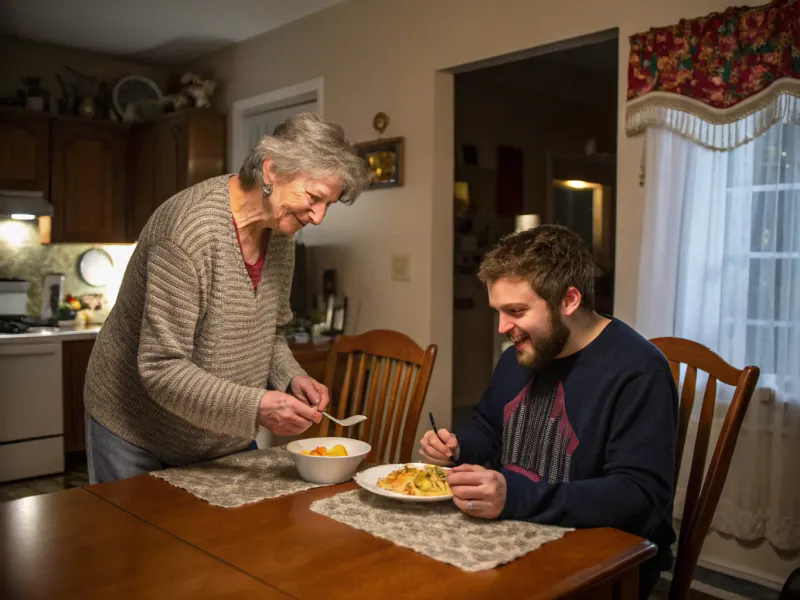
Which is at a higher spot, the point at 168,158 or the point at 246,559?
the point at 168,158

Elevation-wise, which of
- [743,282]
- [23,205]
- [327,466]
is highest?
[23,205]

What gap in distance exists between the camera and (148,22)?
419cm

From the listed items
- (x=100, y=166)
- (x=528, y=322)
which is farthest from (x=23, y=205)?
(x=528, y=322)

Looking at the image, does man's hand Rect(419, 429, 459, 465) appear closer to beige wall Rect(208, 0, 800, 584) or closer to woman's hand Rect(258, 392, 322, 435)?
woman's hand Rect(258, 392, 322, 435)

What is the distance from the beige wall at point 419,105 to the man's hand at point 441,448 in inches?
55.0

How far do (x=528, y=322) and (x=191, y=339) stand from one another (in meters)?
0.68

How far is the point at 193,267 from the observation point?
4.83 feet

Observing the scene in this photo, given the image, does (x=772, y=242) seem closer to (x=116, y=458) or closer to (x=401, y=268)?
(x=401, y=268)

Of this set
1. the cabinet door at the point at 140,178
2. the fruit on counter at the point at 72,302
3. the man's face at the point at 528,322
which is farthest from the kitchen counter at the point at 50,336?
the man's face at the point at 528,322

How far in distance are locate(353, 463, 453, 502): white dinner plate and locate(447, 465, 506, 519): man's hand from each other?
3.5 inches

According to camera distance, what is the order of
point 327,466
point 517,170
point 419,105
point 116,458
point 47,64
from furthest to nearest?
point 517,170
point 47,64
point 419,105
point 116,458
point 327,466

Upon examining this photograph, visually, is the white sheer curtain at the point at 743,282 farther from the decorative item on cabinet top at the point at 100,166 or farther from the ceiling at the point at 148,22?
the decorative item on cabinet top at the point at 100,166

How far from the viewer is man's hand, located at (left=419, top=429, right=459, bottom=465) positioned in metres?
1.54

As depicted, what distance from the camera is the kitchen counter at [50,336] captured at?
387 cm
